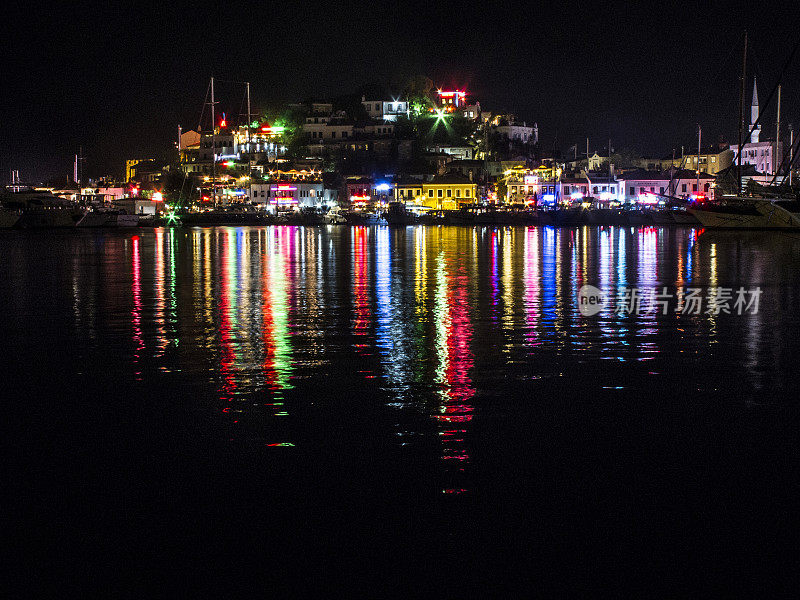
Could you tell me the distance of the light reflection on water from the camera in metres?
9.25

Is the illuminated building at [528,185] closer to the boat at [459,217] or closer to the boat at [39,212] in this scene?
the boat at [459,217]

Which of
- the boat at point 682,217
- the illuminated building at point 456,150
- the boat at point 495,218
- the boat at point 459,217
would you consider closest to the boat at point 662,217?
the boat at point 682,217

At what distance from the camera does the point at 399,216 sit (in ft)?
344

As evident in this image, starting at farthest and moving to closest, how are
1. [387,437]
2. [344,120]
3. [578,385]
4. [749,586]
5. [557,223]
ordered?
[344,120] → [557,223] → [578,385] → [387,437] → [749,586]

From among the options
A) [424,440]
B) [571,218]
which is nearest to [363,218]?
[571,218]

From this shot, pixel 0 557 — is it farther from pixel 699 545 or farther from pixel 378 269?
pixel 378 269

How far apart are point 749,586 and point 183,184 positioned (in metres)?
128

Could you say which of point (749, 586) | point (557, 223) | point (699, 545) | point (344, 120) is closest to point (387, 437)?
point (699, 545)

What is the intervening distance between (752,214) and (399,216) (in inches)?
1946

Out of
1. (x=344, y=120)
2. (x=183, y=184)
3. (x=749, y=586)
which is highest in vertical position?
(x=344, y=120)

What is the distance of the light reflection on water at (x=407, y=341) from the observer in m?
9.25

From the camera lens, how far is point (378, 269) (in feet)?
99.2

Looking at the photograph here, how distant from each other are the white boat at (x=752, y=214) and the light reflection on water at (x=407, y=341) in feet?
122

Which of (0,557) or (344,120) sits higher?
(344,120)
